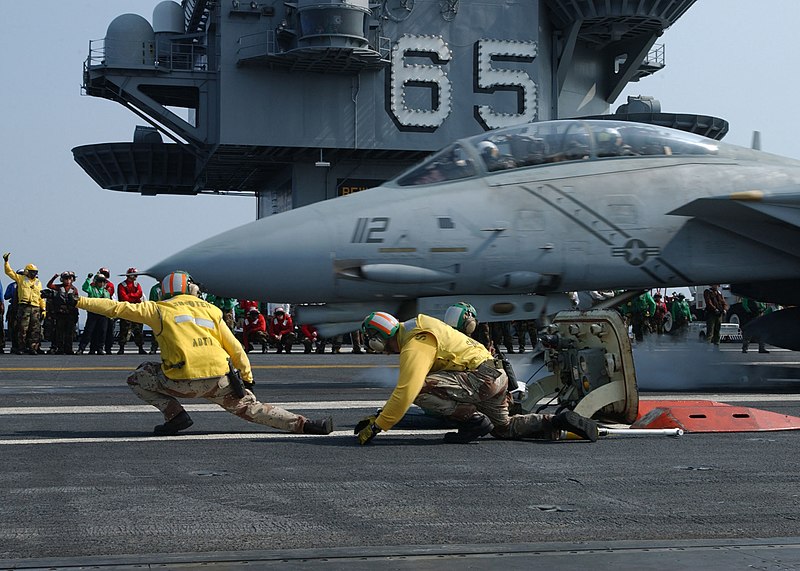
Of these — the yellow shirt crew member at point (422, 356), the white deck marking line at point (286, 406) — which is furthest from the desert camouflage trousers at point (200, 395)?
the white deck marking line at point (286, 406)

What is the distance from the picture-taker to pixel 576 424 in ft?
28.0

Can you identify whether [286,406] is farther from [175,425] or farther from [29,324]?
[29,324]

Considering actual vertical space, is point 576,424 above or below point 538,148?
below

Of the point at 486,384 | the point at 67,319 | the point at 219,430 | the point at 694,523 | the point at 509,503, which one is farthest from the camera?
the point at 67,319

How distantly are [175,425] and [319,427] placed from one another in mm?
1194

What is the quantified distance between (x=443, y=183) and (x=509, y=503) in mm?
6938

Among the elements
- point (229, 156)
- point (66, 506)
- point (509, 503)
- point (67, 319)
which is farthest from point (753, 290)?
point (229, 156)

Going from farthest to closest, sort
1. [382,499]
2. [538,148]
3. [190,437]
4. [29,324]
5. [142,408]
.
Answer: [29,324], [538,148], [142,408], [190,437], [382,499]

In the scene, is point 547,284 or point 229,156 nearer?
point 547,284

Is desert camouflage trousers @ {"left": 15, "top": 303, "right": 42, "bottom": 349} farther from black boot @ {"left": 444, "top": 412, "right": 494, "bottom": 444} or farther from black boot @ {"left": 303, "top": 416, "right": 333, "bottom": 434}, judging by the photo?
black boot @ {"left": 444, "top": 412, "right": 494, "bottom": 444}

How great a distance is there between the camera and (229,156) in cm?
4347

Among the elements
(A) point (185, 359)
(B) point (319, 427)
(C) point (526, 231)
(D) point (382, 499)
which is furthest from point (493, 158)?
(D) point (382, 499)

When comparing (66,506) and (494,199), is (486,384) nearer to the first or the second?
(66,506)

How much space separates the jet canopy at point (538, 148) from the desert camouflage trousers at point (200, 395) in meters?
4.38
